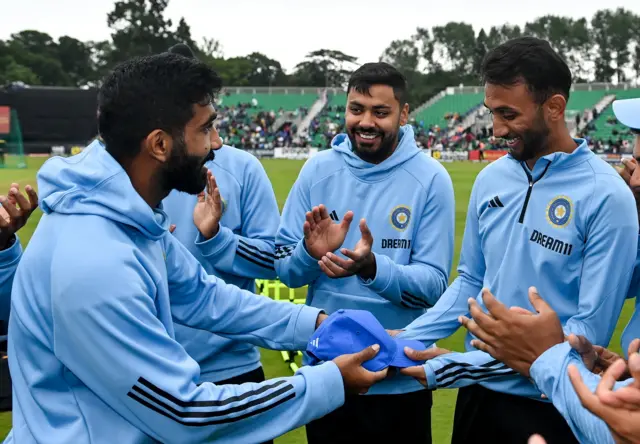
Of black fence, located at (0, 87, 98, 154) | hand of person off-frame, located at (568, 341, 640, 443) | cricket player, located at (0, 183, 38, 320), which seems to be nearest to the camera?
hand of person off-frame, located at (568, 341, 640, 443)

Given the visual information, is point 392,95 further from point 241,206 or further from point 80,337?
point 80,337

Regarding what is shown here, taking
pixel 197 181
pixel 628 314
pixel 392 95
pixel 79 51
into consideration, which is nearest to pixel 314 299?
pixel 392 95

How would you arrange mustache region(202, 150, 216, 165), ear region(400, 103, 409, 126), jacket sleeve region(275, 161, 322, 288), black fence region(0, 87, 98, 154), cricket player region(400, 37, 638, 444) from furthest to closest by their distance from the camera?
black fence region(0, 87, 98, 154), ear region(400, 103, 409, 126), jacket sleeve region(275, 161, 322, 288), cricket player region(400, 37, 638, 444), mustache region(202, 150, 216, 165)

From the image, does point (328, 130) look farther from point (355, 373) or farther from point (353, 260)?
point (355, 373)

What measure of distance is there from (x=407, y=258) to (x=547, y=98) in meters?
1.27

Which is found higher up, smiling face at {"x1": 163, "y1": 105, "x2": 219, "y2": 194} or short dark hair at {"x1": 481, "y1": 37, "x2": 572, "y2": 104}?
short dark hair at {"x1": 481, "y1": 37, "x2": 572, "y2": 104}

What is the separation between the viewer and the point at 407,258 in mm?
4215

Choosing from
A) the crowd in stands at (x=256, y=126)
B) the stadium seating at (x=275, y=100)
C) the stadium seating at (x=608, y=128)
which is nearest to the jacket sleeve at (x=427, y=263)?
the stadium seating at (x=608, y=128)

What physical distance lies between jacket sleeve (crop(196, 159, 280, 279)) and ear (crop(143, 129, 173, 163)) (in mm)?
1570

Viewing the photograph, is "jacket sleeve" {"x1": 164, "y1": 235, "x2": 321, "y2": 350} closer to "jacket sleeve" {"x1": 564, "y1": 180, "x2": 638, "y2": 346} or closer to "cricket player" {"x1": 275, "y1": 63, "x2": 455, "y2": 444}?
"cricket player" {"x1": 275, "y1": 63, "x2": 455, "y2": 444}

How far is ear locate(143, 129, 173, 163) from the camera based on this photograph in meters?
2.58

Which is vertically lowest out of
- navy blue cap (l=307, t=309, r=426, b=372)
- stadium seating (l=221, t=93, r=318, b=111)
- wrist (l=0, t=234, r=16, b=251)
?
stadium seating (l=221, t=93, r=318, b=111)

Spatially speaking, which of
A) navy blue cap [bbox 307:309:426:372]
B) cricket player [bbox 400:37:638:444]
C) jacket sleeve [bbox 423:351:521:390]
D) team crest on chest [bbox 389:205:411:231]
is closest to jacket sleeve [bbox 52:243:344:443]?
navy blue cap [bbox 307:309:426:372]

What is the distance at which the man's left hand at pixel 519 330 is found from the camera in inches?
105
